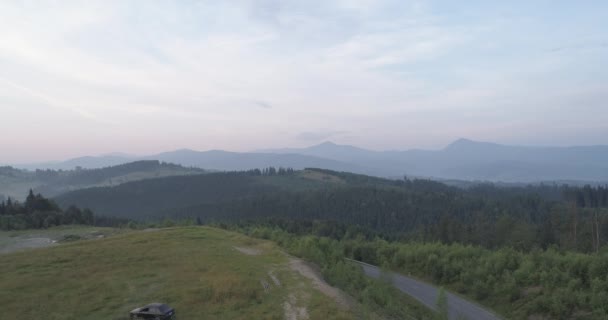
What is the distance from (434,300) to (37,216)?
84.6m

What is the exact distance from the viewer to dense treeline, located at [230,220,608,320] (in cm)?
3228

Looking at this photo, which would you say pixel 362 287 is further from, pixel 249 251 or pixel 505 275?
pixel 505 275

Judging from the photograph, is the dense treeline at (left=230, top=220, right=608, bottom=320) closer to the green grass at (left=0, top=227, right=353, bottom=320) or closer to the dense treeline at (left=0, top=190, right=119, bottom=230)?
the green grass at (left=0, top=227, right=353, bottom=320)

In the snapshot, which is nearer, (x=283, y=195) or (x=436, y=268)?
(x=436, y=268)

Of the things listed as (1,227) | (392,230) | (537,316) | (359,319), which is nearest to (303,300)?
(359,319)

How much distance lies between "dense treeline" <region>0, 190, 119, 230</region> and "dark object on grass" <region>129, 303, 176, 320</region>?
77023 mm

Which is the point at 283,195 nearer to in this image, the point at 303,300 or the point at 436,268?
the point at 436,268

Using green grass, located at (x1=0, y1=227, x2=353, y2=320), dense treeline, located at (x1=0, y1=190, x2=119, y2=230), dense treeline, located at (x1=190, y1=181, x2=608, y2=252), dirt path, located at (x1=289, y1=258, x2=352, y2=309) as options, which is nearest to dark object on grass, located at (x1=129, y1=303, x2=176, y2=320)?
green grass, located at (x1=0, y1=227, x2=353, y2=320)

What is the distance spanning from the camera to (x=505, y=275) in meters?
41.0

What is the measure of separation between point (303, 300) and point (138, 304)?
1007cm

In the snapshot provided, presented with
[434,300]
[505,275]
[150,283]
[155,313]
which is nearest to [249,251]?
[150,283]

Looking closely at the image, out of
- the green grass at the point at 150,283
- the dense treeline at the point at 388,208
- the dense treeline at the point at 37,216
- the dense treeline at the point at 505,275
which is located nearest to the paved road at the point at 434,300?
the dense treeline at the point at 505,275

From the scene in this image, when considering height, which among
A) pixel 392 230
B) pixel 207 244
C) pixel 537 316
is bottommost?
pixel 392 230

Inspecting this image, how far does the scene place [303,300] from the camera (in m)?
24.3
